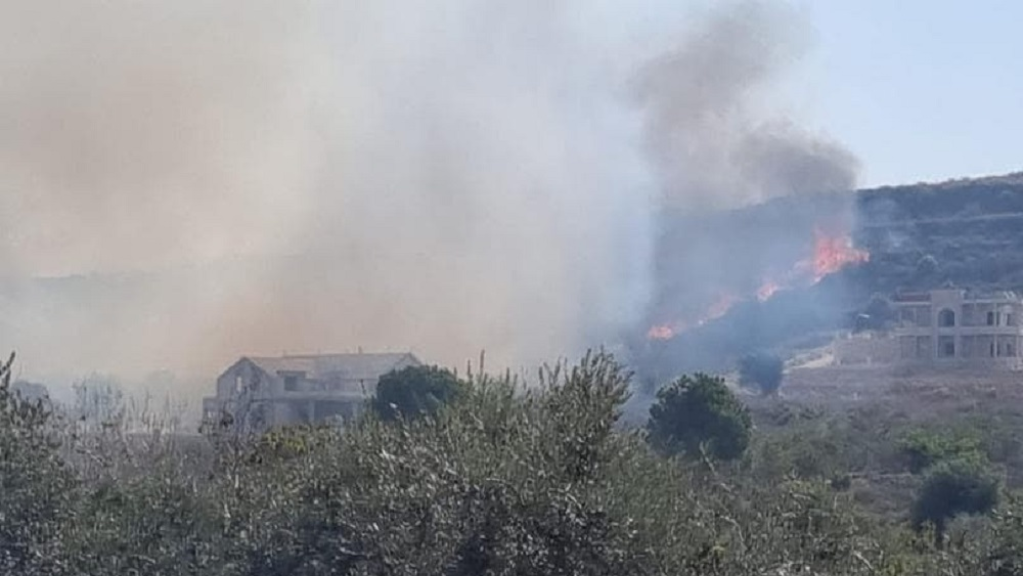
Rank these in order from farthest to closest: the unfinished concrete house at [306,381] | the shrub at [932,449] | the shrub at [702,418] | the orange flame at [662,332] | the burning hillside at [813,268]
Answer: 1. the burning hillside at [813,268]
2. the orange flame at [662,332]
3. the shrub at [932,449]
4. the shrub at [702,418]
5. the unfinished concrete house at [306,381]

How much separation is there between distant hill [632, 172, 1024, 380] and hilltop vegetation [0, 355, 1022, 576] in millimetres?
28954

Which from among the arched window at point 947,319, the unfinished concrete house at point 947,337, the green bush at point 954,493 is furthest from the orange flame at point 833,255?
the green bush at point 954,493

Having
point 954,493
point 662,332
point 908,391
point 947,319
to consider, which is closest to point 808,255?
point 947,319

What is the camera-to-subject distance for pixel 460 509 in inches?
502

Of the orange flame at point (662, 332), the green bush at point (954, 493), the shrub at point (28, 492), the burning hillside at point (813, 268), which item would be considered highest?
the burning hillside at point (813, 268)

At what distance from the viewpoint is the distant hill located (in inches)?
2306

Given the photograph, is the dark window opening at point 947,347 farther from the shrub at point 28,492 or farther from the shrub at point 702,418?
the shrub at point 28,492

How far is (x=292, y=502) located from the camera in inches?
587

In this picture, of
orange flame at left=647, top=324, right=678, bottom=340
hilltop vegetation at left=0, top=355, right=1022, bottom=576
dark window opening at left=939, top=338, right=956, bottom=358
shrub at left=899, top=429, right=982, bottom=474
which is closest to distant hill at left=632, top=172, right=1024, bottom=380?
orange flame at left=647, top=324, right=678, bottom=340

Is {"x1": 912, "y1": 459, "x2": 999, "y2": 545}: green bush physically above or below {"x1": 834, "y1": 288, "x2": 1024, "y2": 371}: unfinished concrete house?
below

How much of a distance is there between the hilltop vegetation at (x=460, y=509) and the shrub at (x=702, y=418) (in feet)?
53.0

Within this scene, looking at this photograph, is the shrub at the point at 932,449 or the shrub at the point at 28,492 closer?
the shrub at the point at 28,492

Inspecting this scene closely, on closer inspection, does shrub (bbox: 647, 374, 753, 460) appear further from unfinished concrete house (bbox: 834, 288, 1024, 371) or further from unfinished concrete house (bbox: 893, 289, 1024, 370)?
unfinished concrete house (bbox: 893, 289, 1024, 370)

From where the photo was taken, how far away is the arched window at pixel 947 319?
68.7 m
